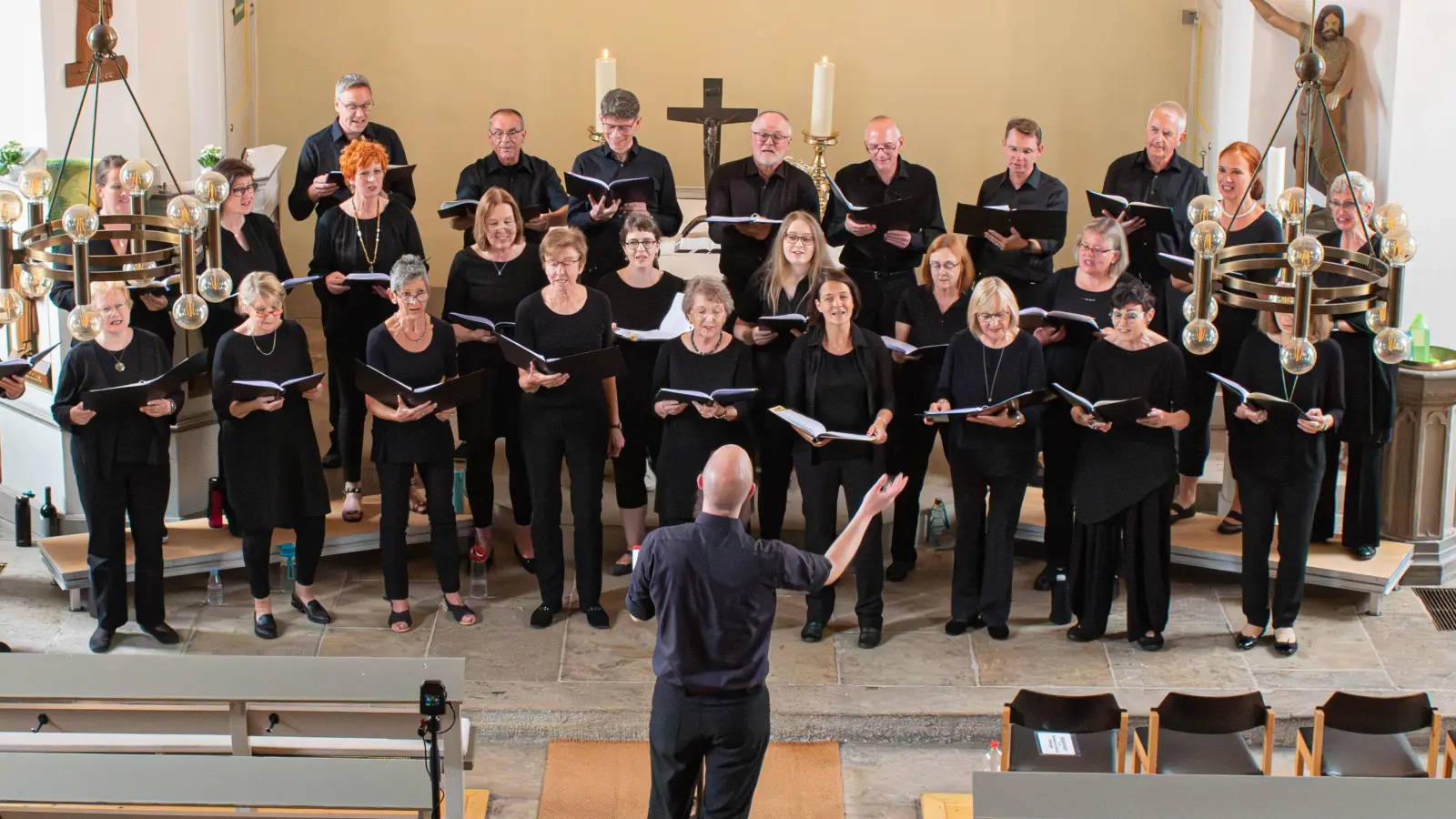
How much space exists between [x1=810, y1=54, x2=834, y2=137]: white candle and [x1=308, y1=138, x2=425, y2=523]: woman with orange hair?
2.06m

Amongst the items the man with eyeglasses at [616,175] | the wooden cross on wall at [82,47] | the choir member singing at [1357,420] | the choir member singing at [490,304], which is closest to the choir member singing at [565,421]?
the choir member singing at [490,304]

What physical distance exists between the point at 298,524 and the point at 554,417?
110 centimetres

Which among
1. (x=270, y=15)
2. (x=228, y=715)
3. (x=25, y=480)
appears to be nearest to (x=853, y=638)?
(x=228, y=715)

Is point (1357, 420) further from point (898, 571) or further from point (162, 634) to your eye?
point (162, 634)

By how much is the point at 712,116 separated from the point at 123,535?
11.6 feet

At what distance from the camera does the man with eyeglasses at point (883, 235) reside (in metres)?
7.35

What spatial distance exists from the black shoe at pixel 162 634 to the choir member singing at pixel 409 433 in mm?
838

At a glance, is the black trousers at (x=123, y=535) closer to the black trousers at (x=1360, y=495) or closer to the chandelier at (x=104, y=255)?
the chandelier at (x=104, y=255)

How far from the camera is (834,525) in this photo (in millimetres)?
6859

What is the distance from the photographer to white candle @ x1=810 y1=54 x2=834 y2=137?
8.28 metres

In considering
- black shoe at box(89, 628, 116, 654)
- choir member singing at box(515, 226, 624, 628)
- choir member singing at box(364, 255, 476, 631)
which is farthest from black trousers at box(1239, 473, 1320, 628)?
black shoe at box(89, 628, 116, 654)

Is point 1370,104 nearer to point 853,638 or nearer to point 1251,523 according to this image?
point 1251,523

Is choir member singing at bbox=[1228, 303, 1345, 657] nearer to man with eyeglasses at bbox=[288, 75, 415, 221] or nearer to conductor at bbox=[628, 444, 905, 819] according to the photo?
conductor at bbox=[628, 444, 905, 819]

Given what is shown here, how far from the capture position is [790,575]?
16.0 feet
